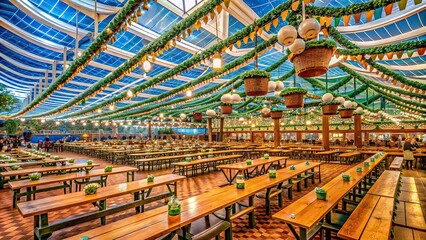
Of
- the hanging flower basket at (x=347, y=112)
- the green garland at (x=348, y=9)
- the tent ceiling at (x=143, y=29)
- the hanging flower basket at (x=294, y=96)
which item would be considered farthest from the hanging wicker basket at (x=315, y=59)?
the hanging flower basket at (x=347, y=112)

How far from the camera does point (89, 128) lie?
115 ft

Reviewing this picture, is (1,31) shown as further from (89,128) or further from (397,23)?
(89,128)

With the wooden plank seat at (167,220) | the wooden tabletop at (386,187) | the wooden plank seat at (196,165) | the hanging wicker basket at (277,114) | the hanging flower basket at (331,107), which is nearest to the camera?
the wooden plank seat at (167,220)

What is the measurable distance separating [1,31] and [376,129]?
966 inches

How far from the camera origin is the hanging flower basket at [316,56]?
2.39 metres

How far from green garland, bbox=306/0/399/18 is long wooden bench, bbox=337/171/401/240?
238cm

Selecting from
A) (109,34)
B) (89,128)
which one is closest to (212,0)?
(109,34)

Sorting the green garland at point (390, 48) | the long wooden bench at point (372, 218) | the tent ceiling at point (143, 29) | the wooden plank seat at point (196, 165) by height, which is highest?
the tent ceiling at point (143, 29)

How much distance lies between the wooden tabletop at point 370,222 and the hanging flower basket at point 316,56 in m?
1.72

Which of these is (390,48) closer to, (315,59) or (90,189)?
(315,59)

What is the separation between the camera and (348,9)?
262 cm

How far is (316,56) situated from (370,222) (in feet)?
6.27

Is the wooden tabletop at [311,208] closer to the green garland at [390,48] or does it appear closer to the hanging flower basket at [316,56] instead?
the hanging flower basket at [316,56]

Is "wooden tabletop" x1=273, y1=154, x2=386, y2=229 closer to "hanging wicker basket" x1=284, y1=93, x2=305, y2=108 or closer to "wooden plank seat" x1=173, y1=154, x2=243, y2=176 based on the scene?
"hanging wicker basket" x1=284, y1=93, x2=305, y2=108
